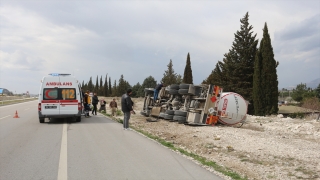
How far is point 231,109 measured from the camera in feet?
50.2

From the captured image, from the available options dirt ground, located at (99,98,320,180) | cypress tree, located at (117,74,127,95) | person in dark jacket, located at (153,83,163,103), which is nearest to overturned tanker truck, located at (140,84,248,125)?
person in dark jacket, located at (153,83,163,103)

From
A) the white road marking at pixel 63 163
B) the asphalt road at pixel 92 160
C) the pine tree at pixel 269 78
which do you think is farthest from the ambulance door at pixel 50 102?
the pine tree at pixel 269 78

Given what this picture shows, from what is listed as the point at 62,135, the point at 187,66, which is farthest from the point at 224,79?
the point at 62,135

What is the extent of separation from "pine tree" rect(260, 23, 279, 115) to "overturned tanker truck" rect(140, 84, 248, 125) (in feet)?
44.5

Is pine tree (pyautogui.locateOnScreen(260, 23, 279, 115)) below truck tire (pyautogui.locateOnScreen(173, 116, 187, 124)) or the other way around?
the other way around

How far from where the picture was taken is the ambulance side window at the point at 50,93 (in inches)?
643

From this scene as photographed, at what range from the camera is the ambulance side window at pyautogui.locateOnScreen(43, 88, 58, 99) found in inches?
643

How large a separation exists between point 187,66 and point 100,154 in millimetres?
41885

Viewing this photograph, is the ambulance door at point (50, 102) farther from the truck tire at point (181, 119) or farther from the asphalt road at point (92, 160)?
the truck tire at point (181, 119)

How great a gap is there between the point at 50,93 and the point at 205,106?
26.7 feet

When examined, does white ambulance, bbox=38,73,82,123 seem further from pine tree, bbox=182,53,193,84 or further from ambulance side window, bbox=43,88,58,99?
pine tree, bbox=182,53,193,84

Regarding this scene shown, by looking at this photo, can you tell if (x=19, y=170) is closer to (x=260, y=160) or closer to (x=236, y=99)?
(x=260, y=160)

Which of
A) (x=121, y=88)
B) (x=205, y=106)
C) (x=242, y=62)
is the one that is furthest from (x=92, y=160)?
(x=121, y=88)

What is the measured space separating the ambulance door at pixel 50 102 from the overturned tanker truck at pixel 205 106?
5939 millimetres
